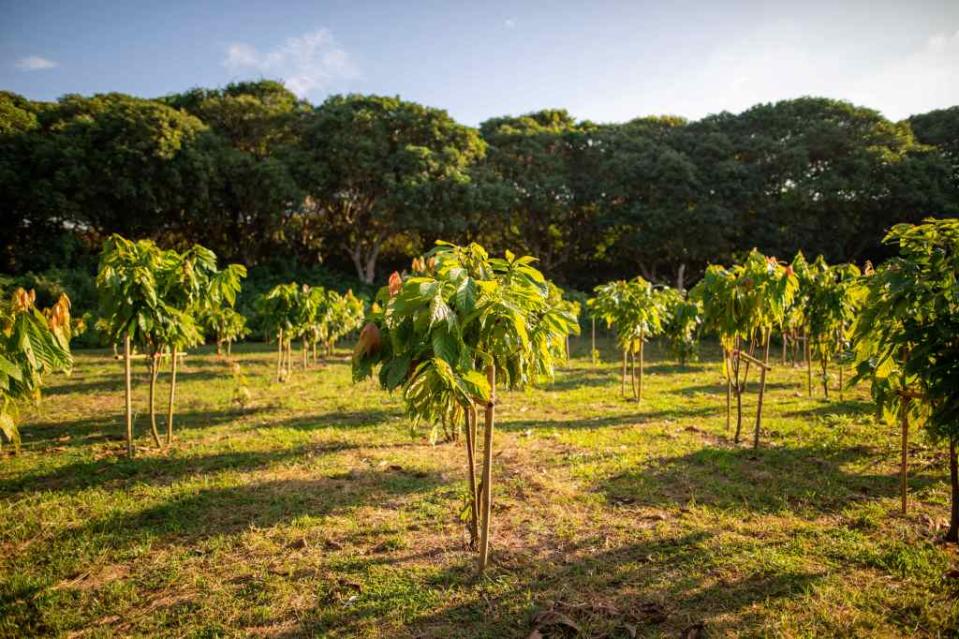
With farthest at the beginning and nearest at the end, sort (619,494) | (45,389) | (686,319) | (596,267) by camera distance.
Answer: (596,267)
(686,319)
(45,389)
(619,494)

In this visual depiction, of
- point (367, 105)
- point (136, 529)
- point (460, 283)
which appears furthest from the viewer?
point (367, 105)

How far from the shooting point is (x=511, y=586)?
3.98 meters

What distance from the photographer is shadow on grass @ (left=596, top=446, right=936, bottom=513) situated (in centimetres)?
557

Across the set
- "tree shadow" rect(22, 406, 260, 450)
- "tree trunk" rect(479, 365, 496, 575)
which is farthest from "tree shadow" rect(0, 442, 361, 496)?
"tree trunk" rect(479, 365, 496, 575)

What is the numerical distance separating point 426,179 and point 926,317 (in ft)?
76.5

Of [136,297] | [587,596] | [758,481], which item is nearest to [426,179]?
[136,297]

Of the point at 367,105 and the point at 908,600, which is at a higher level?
the point at 367,105

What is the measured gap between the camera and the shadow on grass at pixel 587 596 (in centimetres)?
349

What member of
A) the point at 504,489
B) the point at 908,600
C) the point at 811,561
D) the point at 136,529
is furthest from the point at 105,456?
the point at 908,600

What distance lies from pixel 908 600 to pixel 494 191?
81.6ft

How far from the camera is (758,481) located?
242 inches

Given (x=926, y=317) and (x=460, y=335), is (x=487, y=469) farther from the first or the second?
(x=926, y=317)

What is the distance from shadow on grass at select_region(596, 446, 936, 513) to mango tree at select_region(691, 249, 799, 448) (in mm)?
700

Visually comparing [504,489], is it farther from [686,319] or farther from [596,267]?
[596,267]
